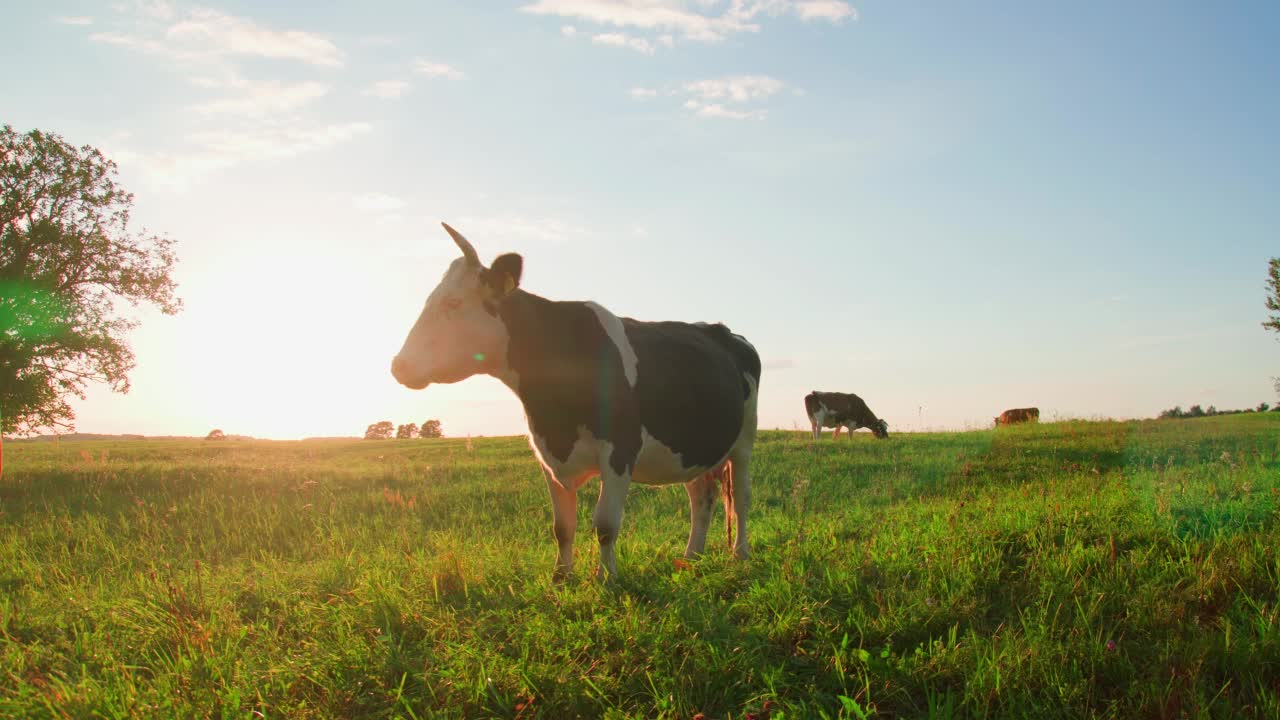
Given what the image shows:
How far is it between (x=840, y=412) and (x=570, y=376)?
25037 millimetres

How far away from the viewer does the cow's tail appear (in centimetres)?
828

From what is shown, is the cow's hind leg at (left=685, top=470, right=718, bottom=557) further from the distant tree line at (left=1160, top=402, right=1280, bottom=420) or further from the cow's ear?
the distant tree line at (left=1160, top=402, right=1280, bottom=420)

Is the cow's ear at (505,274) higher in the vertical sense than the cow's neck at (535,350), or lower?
higher

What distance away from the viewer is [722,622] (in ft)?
16.0

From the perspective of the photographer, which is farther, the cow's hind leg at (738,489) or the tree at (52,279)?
the tree at (52,279)

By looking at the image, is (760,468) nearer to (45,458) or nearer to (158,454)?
(158,454)

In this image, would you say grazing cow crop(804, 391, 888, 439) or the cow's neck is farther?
grazing cow crop(804, 391, 888, 439)

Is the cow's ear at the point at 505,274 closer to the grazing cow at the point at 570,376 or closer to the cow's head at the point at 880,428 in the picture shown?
the grazing cow at the point at 570,376

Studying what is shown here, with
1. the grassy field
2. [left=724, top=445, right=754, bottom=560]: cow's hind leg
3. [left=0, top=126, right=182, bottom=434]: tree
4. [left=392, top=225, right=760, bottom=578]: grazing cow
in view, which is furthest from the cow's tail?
[left=0, top=126, right=182, bottom=434]: tree

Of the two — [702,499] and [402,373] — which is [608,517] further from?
[702,499]

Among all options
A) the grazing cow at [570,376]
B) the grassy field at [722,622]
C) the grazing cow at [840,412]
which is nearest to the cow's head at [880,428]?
the grazing cow at [840,412]

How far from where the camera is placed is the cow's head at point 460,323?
5945mm

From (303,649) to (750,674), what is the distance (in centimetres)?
285

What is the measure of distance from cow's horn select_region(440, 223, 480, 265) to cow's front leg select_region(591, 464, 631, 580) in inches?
75.6
